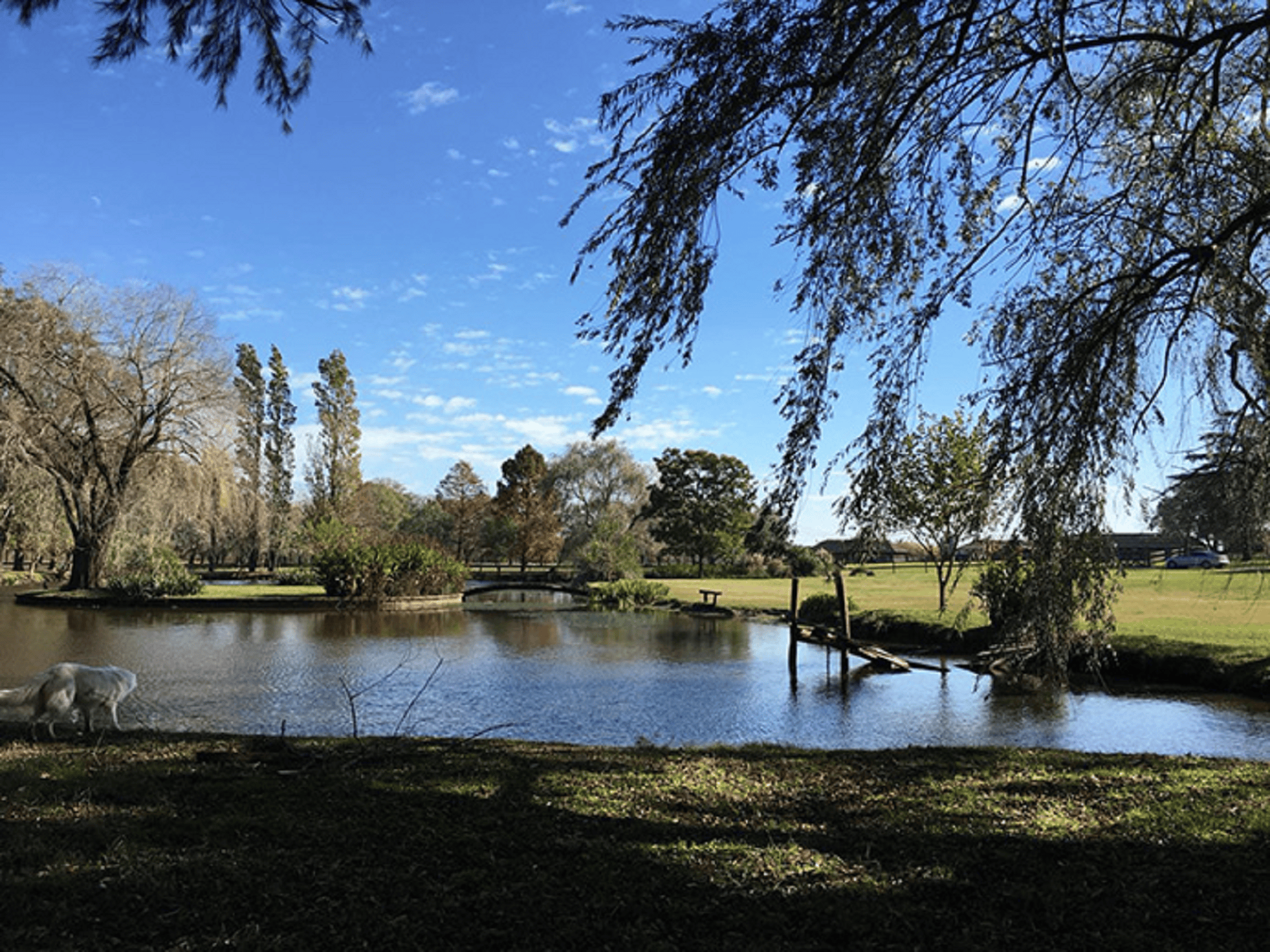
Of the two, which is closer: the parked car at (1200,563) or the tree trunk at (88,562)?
the tree trunk at (88,562)

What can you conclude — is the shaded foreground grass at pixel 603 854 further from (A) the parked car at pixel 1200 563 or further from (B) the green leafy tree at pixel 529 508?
(B) the green leafy tree at pixel 529 508

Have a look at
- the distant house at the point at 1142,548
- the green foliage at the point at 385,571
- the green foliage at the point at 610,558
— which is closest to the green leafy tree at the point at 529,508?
the green foliage at the point at 610,558

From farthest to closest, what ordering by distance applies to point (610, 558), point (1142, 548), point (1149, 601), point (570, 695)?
point (1142, 548) < point (610, 558) < point (1149, 601) < point (570, 695)

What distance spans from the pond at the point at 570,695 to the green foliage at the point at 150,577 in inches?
180

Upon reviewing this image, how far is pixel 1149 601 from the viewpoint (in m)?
25.2

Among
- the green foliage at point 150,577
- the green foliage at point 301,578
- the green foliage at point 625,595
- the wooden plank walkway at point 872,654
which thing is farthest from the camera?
the green foliage at point 301,578

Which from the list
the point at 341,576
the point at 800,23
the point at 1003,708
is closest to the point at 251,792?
the point at 800,23

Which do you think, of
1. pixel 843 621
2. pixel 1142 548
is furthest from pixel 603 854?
pixel 1142 548

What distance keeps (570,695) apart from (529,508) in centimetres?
4387

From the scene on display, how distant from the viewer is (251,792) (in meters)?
4.87

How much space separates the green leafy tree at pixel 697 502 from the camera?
55.1 metres

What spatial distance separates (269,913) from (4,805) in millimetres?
2290

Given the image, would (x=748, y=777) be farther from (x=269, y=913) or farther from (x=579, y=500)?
(x=579, y=500)

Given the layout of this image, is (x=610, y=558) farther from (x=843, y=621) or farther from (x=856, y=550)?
(x=856, y=550)
